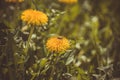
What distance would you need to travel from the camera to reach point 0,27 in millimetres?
1480

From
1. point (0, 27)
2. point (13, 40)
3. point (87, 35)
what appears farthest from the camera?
point (87, 35)

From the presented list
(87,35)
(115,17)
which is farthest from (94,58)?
(115,17)

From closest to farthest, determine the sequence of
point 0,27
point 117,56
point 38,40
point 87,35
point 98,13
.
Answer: point 0,27 → point 38,40 → point 117,56 → point 87,35 → point 98,13

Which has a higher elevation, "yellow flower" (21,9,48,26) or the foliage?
"yellow flower" (21,9,48,26)

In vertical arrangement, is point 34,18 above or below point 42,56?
above

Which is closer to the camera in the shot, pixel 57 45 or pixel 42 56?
pixel 57 45

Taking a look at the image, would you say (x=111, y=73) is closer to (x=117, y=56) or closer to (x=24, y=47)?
(x=24, y=47)

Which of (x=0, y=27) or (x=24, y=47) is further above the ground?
(x=0, y=27)

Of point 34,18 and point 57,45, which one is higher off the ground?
point 34,18

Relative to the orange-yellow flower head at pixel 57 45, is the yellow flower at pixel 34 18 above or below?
above

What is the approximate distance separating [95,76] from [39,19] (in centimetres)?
34

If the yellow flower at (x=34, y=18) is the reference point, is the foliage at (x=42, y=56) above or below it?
below

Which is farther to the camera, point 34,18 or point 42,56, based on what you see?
point 42,56

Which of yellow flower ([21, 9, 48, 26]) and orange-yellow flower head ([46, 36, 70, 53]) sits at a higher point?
yellow flower ([21, 9, 48, 26])
